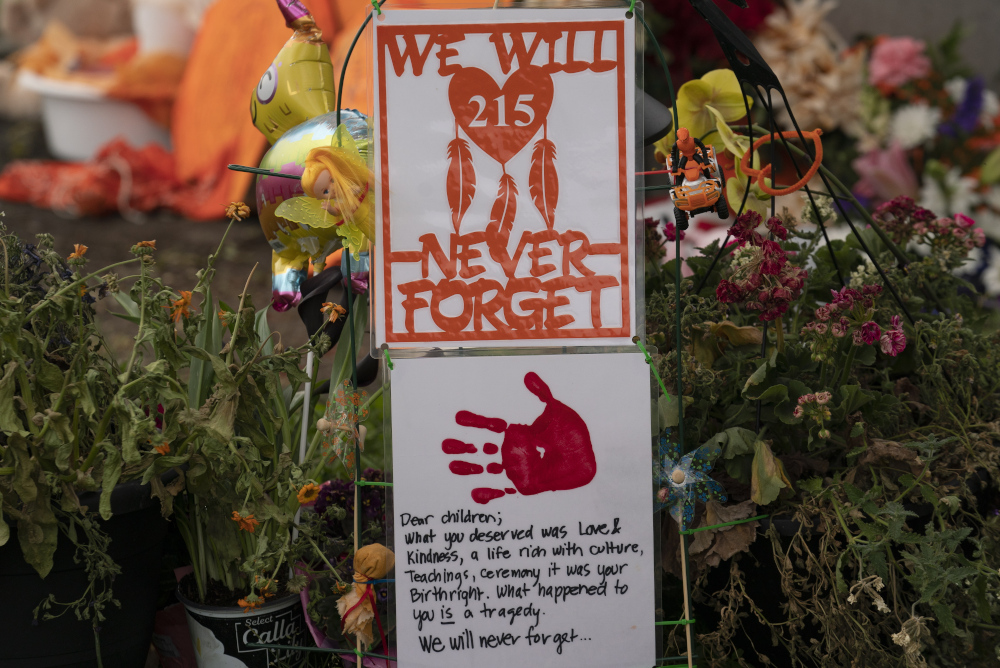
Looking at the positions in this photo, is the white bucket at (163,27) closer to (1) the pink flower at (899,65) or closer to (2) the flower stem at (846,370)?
(1) the pink flower at (899,65)

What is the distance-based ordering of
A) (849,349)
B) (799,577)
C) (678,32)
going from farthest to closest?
(678,32) → (849,349) → (799,577)

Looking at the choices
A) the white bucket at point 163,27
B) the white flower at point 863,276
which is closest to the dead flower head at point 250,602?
the white flower at point 863,276

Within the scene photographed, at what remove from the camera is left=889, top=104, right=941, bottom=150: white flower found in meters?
2.88

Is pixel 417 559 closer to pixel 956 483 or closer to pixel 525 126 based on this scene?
pixel 525 126

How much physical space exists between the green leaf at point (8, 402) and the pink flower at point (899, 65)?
3.13m

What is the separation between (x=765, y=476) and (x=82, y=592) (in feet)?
2.94

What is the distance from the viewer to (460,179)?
0.98 m

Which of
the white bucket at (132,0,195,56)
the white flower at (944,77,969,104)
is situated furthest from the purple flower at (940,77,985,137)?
the white bucket at (132,0,195,56)

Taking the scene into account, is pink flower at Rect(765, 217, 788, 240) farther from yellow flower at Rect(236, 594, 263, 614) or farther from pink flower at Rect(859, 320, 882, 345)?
yellow flower at Rect(236, 594, 263, 614)

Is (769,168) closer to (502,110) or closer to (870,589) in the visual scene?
(502,110)

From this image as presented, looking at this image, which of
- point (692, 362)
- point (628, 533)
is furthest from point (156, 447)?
point (692, 362)

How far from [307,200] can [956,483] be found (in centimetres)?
96

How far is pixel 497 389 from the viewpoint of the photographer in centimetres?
98

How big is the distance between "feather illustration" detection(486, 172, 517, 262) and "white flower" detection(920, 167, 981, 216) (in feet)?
7.69
